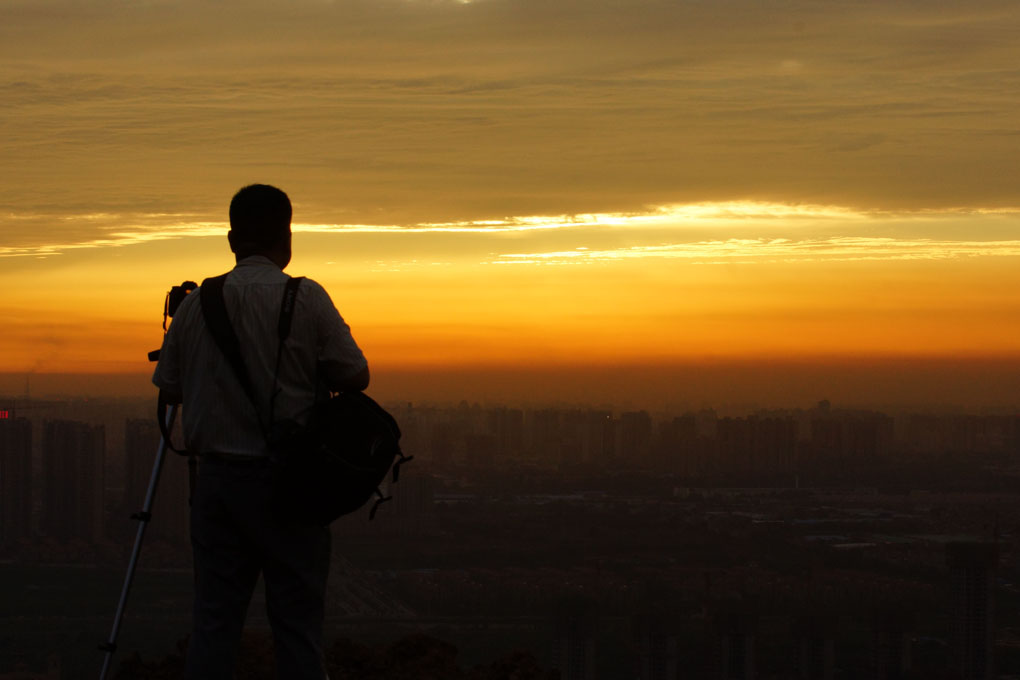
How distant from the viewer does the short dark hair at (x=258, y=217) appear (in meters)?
3.31

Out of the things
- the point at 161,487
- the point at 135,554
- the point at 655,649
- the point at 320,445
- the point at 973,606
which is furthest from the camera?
the point at 973,606

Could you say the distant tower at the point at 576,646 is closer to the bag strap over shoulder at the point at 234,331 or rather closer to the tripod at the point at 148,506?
the tripod at the point at 148,506

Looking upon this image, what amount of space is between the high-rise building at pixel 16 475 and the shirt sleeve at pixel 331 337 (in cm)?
2982

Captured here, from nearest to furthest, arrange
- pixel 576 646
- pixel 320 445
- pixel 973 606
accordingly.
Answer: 1. pixel 320 445
2. pixel 576 646
3. pixel 973 606

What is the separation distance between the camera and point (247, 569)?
329 centimetres

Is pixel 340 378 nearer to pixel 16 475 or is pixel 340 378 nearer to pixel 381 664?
pixel 381 664

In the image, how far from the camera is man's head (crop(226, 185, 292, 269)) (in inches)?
130

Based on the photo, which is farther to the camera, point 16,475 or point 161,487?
point 16,475

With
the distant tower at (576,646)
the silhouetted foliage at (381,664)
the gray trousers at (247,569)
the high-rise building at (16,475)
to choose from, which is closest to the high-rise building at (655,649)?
the distant tower at (576,646)

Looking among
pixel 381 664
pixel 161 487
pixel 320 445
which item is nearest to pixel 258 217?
pixel 320 445

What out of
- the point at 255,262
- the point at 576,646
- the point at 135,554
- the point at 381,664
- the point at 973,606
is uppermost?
the point at 255,262

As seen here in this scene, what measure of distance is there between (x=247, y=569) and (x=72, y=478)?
30790mm

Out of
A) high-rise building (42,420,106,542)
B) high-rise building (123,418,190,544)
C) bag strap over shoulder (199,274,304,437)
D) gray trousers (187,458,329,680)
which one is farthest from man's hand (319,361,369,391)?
high-rise building (42,420,106,542)

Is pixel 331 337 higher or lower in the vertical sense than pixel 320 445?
higher
